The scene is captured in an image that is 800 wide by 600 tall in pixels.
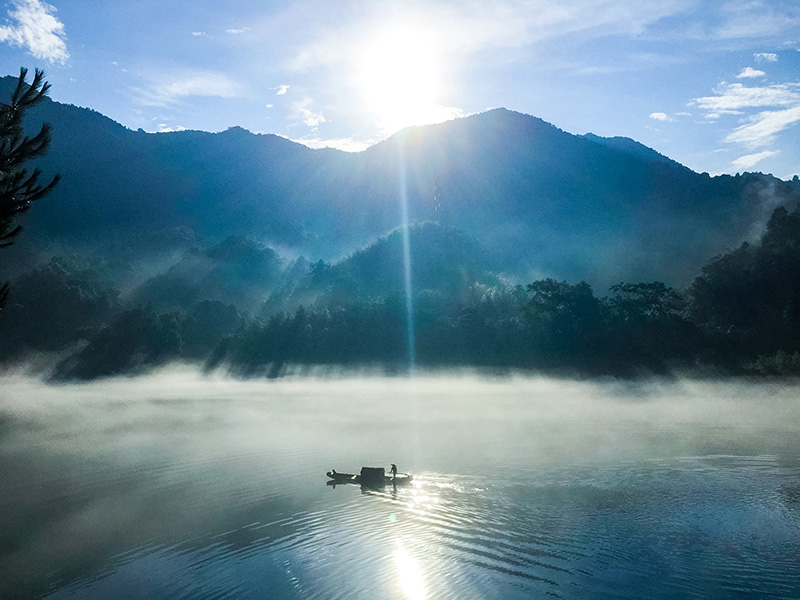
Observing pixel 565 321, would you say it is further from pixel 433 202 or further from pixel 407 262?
pixel 433 202

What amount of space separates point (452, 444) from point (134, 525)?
14741mm

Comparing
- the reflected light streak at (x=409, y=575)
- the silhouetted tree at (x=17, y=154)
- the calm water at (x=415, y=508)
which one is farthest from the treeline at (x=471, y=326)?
the silhouetted tree at (x=17, y=154)

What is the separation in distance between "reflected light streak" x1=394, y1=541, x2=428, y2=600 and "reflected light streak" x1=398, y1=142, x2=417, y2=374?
171ft

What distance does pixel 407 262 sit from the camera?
298 feet

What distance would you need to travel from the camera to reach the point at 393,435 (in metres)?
31.6

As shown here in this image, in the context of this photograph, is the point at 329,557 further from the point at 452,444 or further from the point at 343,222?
the point at 343,222

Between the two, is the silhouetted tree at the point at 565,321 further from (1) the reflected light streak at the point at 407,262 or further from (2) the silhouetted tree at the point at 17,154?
(2) the silhouetted tree at the point at 17,154

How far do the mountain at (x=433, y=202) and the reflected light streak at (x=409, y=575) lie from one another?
262ft

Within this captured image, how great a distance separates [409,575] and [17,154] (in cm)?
1311

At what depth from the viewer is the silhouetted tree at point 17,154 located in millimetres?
14555

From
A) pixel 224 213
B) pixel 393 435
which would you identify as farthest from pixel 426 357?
pixel 224 213

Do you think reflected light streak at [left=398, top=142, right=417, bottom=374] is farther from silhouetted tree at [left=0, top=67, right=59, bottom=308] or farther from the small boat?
silhouetted tree at [left=0, top=67, right=59, bottom=308]

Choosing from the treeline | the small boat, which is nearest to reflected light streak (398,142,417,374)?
the treeline

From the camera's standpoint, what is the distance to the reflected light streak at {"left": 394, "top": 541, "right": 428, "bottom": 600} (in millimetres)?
11859
